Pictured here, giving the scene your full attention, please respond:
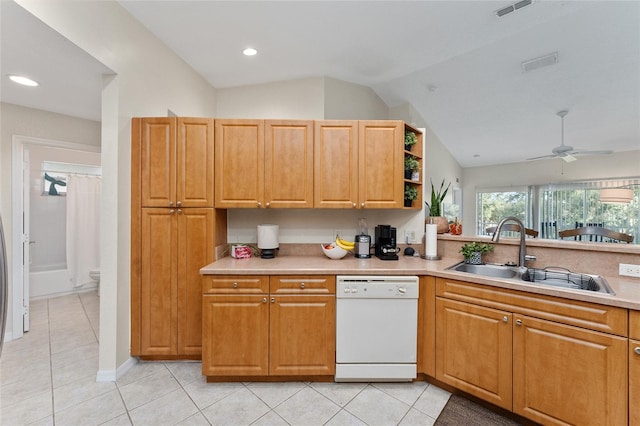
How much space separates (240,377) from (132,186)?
179 centimetres

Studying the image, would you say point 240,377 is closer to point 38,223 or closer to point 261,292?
point 261,292

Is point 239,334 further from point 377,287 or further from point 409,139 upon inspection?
point 409,139

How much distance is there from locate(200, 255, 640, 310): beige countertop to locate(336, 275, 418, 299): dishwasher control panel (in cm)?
4

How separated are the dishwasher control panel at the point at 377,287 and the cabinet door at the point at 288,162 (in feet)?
2.56

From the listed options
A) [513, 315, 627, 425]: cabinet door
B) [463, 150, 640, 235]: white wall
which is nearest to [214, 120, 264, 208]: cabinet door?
[513, 315, 627, 425]: cabinet door

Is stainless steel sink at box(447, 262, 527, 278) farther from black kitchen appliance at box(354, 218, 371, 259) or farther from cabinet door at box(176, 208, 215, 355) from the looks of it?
cabinet door at box(176, 208, 215, 355)

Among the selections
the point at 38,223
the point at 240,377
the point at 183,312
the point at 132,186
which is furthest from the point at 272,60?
the point at 38,223

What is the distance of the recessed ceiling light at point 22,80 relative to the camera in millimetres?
2275

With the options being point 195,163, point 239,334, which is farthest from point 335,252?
point 195,163

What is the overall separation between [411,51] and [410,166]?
129cm

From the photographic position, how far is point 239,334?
2041 mm

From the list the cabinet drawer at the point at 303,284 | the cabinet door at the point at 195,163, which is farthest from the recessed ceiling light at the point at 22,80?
the cabinet drawer at the point at 303,284

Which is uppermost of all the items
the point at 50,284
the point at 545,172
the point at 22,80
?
the point at 22,80

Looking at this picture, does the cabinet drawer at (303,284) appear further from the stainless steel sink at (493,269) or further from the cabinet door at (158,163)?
the cabinet door at (158,163)
